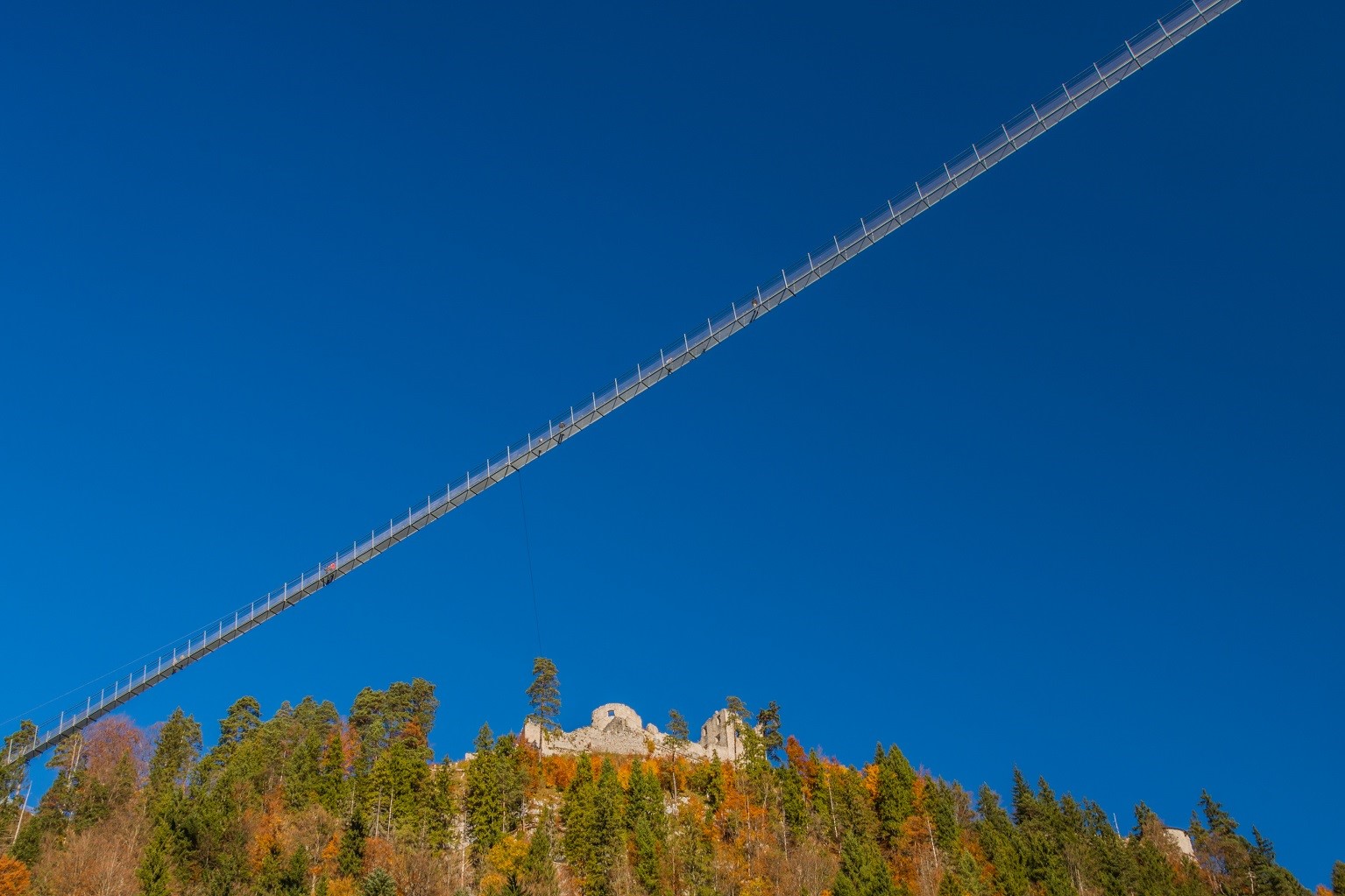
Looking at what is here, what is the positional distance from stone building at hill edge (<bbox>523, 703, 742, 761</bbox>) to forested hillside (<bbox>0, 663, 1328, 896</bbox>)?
4.39 meters

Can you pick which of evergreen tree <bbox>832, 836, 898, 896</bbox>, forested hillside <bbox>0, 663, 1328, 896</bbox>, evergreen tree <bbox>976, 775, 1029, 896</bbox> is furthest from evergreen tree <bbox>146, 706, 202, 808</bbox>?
evergreen tree <bbox>976, 775, 1029, 896</bbox>

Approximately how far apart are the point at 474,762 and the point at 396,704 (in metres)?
20.6

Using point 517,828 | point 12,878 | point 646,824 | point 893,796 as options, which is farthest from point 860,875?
point 12,878

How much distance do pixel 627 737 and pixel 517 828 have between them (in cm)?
3292

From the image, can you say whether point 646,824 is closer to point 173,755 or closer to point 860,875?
point 860,875

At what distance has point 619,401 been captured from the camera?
62156 mm

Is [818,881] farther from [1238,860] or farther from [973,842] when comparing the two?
[1238,860]

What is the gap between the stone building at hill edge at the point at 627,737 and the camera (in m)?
98.5

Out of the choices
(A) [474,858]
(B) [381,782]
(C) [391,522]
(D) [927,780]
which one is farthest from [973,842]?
(C) [391,522]

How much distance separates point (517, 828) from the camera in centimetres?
7362

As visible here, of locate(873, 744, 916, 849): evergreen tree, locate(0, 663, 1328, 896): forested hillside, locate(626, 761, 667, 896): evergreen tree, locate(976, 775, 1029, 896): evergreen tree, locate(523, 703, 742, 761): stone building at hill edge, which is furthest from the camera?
locate(523, 703, 742, 761): stone building at hill edge

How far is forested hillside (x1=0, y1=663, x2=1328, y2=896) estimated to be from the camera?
57906 millimetres

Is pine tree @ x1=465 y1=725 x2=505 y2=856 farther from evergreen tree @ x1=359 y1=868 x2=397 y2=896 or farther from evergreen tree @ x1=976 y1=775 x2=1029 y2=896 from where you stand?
evergreen tree @ x1=976 y1=775 x2=1029 y2=896

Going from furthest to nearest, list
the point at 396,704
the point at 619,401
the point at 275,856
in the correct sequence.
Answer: the point at 396,704
the point at 619,401
the point at 275,856
